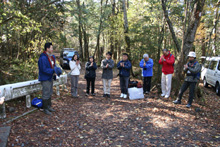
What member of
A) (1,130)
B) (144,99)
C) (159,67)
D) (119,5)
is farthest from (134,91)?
(119,5)

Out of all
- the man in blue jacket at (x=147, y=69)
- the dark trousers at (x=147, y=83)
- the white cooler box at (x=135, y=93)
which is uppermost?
the man in blue jacket at (x=147, y=69)

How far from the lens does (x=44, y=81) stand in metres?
4.81

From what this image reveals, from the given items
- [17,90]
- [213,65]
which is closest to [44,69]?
[17,90]

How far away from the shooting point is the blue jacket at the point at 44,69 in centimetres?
466

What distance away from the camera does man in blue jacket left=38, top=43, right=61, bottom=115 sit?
468 cm

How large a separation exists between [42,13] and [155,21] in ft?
24.5

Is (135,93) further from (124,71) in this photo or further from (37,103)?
(37,103)

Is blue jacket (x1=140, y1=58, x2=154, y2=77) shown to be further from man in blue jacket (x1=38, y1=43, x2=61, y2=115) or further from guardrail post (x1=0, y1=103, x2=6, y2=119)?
guardrail post (x1=0, y1=103, x2=6, y2=119)

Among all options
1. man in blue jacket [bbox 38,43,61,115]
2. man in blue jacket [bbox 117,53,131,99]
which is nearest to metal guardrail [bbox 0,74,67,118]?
man in blue jacket [bbox 38,43,61,115]

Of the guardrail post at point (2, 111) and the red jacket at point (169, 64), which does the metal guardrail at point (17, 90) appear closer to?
the guardrail post at point (2, 111)

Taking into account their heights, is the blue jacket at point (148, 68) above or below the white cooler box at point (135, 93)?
above

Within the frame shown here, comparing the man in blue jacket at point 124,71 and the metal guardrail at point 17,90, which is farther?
the man in blue jacket at point 124,71

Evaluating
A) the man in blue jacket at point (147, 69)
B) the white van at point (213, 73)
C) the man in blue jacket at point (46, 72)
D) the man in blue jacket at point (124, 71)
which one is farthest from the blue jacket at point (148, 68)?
the white van at point (213, 73)

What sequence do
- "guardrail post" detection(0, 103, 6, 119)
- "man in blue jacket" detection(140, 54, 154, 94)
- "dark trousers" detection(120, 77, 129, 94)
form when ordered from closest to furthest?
"guardrail post" detection(0, 103, 6, 119) → "dark trousers" detection(120, 77, 129, 94) → "man in blue jacket" detection(140, 54, 154, 94)
